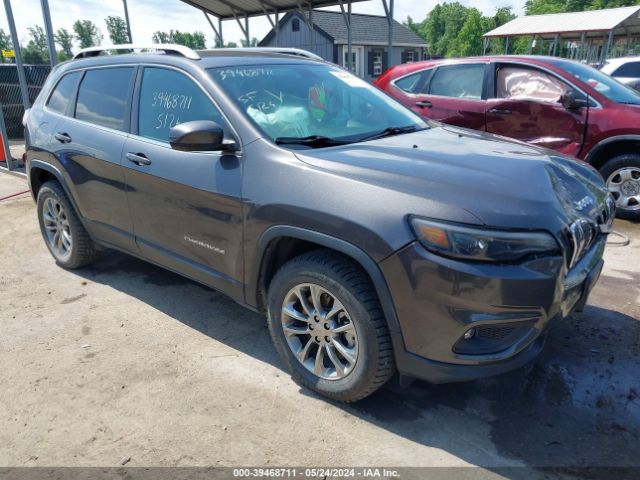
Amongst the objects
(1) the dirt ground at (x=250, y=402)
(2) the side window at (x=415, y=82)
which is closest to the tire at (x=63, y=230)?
(1) the dirt ground at (x=250, y=402)

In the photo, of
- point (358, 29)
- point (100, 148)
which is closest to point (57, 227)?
point (100, 148)

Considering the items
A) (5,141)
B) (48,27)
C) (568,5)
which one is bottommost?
(5,141)

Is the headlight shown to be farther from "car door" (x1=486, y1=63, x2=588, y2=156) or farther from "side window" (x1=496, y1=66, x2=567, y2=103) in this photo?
"side window" (x1=496, y1=66, x2=567, y2=103)

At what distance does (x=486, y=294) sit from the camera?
2.08m

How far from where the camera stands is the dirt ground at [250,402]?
7.77ft

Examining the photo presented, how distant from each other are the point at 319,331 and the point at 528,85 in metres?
4.79

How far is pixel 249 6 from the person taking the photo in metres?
13.2

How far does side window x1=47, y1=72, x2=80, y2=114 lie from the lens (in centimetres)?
420

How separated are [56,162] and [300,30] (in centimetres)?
3357

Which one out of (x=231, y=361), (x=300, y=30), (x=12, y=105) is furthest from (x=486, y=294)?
(x=300, y=30)

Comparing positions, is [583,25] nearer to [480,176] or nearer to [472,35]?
[480,176]

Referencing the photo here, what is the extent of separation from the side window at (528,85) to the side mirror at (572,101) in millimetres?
131

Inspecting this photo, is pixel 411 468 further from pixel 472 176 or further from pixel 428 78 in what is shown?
pixel 428 78

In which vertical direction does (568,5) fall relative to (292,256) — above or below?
above
